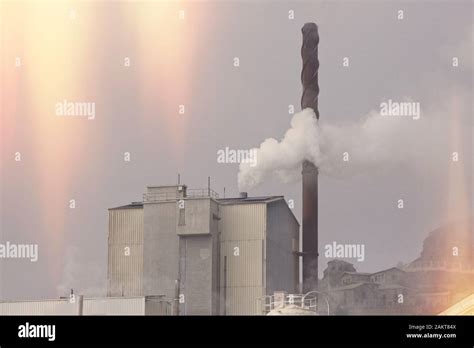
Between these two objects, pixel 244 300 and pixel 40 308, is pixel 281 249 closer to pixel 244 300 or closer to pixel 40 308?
pixel 244 300

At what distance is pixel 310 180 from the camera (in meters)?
62.5

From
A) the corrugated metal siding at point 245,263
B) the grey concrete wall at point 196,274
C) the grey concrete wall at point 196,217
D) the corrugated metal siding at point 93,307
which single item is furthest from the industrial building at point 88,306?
the corrugated metal siding at point 245,263

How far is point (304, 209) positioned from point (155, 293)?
13.7m

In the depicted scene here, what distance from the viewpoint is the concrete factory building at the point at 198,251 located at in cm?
5594

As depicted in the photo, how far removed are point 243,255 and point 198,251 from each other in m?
3.27

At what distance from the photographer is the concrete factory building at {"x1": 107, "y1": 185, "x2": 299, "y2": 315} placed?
5594cm

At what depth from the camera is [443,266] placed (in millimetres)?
79812

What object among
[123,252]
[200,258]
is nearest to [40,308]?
[123,252]

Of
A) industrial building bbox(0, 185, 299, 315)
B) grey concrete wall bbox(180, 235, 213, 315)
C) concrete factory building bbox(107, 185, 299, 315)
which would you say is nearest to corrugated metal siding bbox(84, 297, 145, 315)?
industrial building bbox(0, 185, 299, 315)

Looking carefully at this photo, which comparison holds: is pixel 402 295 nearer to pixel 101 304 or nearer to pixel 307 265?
pixel 307 265
